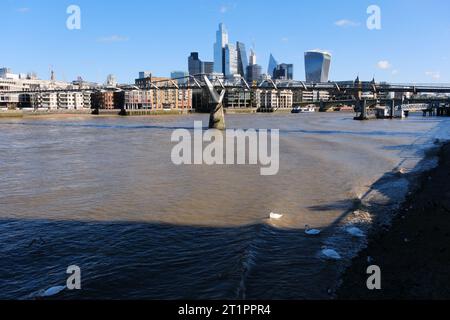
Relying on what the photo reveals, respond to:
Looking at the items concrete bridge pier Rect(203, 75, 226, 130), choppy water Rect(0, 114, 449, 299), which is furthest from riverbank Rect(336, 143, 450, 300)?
concrete bridge pier Rect(203, 75, 226, 130)

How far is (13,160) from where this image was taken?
1104 inches

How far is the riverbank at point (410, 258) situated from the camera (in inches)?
286

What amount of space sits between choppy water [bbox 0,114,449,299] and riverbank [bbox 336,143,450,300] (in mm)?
501

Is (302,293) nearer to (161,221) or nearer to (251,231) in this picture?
(251,231)

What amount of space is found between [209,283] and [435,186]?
38.8ft

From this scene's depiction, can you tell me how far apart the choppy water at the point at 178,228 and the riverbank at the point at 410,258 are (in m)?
0.50

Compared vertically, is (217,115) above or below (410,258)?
above

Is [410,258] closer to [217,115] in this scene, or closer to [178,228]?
[178,228]

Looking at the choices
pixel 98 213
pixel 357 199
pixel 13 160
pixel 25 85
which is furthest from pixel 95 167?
pixel 25 85

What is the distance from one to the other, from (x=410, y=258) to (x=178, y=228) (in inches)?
226

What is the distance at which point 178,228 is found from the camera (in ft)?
38.4

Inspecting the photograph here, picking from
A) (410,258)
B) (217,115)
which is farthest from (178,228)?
(217,115)

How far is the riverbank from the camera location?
727 cm

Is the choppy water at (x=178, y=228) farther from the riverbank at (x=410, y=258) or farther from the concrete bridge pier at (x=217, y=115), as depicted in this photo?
the concrete bridge pier at (x=217, y=115)
